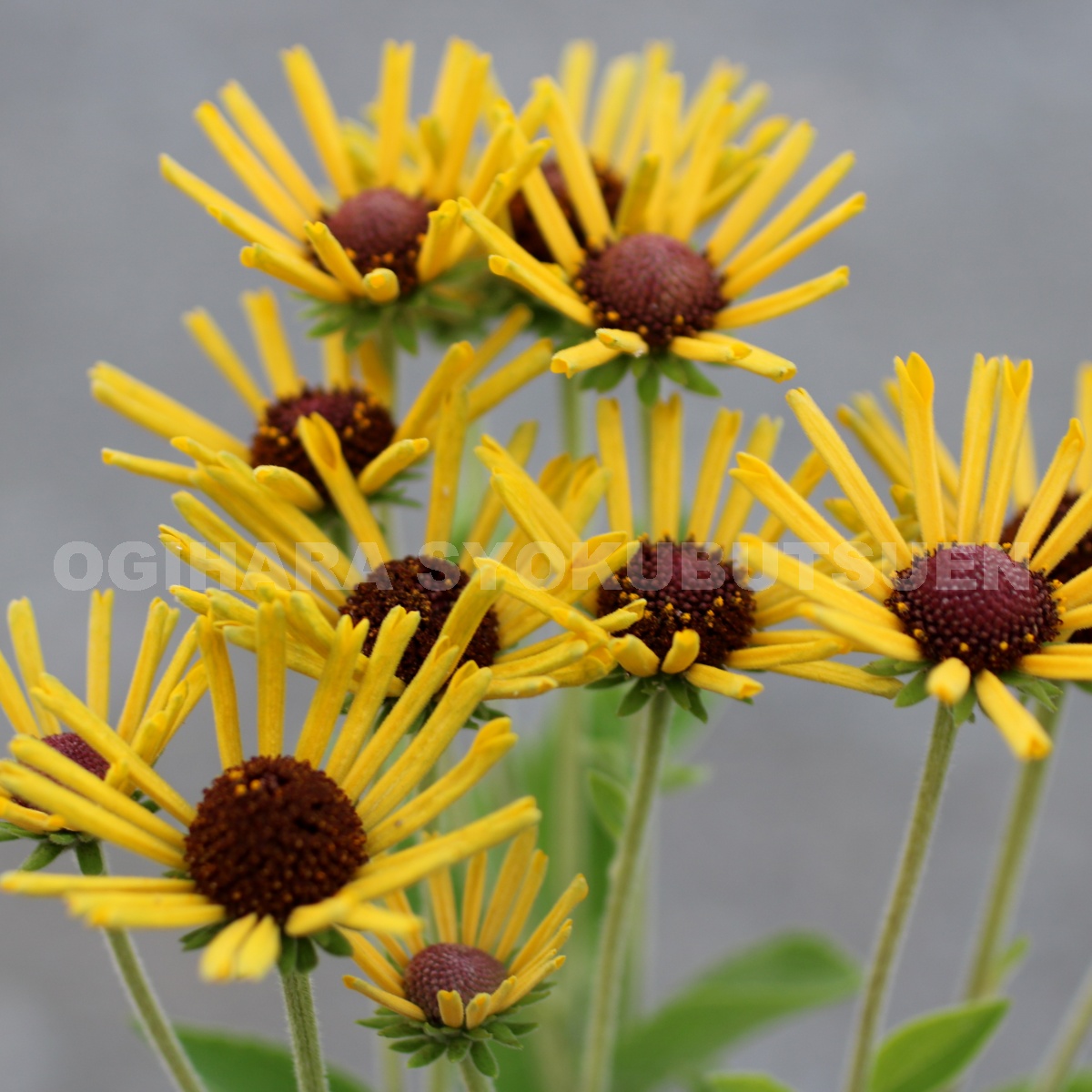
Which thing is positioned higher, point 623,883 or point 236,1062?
point 623,883

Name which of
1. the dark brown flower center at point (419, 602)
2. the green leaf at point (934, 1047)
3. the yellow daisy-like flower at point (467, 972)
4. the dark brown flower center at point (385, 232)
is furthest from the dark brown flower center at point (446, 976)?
the dark brown flower center at point (385, 232)

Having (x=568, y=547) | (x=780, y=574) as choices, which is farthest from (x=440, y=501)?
(x=780, y=574)

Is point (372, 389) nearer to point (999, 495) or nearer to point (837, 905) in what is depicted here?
point (999, 495)

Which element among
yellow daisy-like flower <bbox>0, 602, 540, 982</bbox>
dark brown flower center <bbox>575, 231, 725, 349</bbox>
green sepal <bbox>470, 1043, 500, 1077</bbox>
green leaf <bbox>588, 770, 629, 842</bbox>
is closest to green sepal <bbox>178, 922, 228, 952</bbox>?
yellow daisy-like flower <bbox>0, 602, 540, 982</bbox>

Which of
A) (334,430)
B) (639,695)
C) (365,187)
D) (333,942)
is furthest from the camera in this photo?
(365,187)

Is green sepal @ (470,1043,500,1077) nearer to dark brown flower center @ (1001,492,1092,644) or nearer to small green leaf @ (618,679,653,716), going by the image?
small green leaf @ (618,679,653,716)

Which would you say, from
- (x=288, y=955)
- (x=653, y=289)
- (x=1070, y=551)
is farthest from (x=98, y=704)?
(x=1070, y=551)

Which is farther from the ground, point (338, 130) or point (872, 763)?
point (338, 130)

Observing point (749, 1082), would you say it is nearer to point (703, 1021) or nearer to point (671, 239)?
point (703, 1021)
